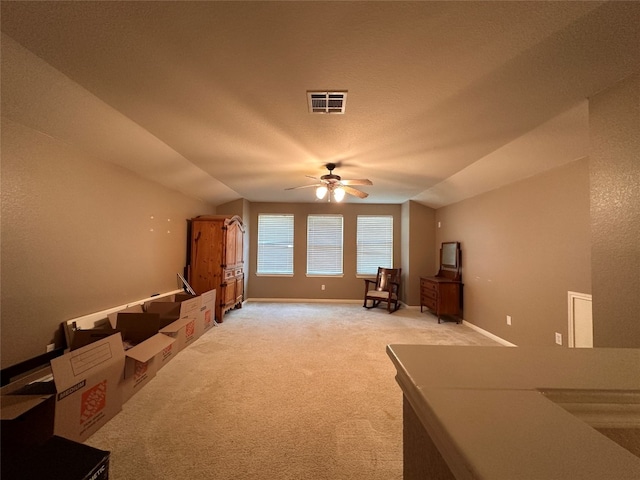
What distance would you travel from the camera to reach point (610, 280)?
5.26 feet

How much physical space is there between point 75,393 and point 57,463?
1.06 meters

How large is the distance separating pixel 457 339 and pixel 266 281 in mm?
4006

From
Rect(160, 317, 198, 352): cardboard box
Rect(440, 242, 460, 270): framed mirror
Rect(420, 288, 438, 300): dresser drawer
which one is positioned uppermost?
Rect(440, 242, 460, 270): framed mirror

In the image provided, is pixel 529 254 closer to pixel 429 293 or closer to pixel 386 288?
pixel 429 293

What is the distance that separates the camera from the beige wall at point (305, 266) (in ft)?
19.5

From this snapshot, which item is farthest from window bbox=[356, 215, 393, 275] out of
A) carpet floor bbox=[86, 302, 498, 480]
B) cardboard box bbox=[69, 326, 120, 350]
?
cardboard box bbox=[69, 326, 120, 350]

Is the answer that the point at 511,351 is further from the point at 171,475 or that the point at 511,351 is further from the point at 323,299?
the point at 323,299

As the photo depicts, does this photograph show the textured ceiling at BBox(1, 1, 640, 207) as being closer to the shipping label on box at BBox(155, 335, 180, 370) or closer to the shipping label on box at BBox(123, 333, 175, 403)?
the shipping label on box at BBox(123, 333, 175, 403)

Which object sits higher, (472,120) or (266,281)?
(472,120)

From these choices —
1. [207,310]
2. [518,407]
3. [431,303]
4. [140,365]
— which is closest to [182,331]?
[207,310]

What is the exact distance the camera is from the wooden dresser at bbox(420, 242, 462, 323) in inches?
174

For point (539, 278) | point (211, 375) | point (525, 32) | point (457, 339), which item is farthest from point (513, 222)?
point (211, 375)

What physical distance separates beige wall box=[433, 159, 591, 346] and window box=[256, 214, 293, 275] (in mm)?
3648

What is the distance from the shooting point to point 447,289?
4453 millimetres
